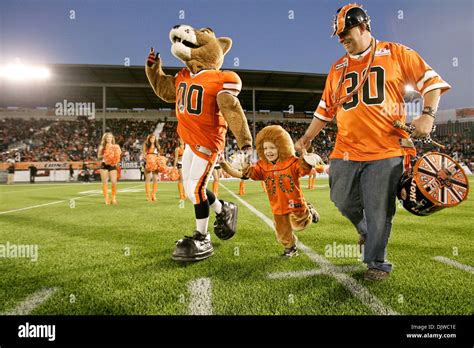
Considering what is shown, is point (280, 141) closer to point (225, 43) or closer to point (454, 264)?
point (225, 43)

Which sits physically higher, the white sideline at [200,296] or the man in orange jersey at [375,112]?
the man in orange jersey at [375,112]

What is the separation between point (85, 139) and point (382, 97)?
30.9 metres

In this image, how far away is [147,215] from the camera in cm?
556

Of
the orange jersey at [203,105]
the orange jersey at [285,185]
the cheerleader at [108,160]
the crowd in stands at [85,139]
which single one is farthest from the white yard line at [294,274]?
the crowd in stands at [85,139]

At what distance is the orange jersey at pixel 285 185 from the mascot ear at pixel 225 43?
150cm

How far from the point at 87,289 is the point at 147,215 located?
3541 mm

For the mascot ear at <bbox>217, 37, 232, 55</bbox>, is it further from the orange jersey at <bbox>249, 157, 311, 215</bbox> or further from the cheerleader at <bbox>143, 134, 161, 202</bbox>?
the cheerleader at <bbox>143, 134, 161, 202</bbox>

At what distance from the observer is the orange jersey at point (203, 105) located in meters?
2.93

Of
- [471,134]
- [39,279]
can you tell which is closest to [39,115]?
[39,279]

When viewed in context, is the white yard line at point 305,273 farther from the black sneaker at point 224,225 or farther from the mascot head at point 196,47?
the mascot head at point 196,47

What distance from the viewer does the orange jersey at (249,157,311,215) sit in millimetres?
2914

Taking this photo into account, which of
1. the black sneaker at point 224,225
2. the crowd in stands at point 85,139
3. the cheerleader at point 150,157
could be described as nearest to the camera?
the black sneaker at point 224,225
